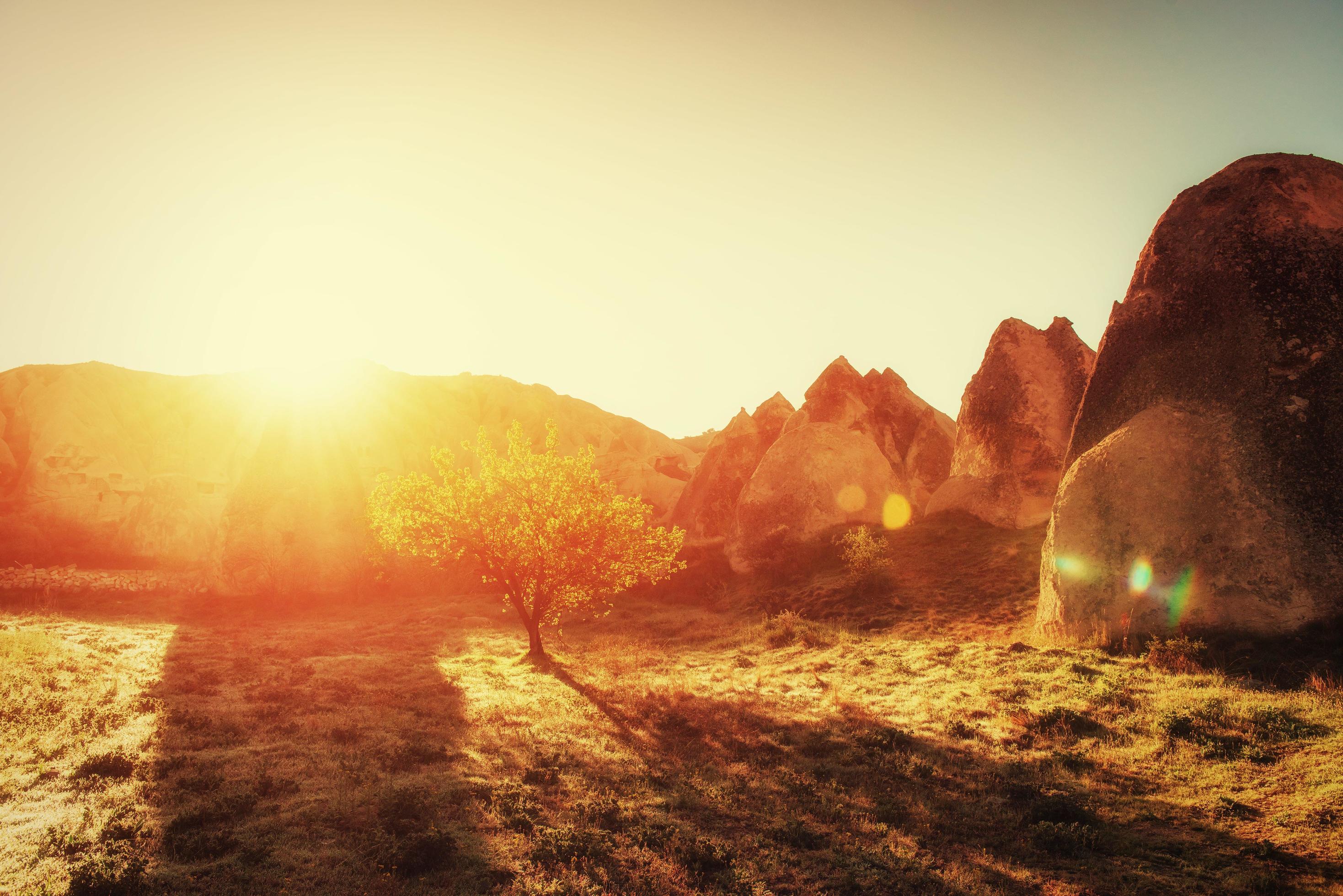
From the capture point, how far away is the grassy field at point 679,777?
773 cm

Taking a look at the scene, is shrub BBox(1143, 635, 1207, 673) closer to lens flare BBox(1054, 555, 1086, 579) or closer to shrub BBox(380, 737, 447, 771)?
lens flare BBox(1054, 555, 1086, 579)

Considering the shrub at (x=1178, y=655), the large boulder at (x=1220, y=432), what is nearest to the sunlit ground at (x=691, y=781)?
the shrub at (x=1178, y=655)

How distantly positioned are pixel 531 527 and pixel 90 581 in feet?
109

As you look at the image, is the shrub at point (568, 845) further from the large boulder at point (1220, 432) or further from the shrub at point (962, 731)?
the large boulder at point (1220, 432)

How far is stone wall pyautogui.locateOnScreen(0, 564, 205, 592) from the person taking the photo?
115 feet

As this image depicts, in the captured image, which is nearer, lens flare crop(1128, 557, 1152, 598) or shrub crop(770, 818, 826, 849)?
shrub crop(770, 818, 826, 849)

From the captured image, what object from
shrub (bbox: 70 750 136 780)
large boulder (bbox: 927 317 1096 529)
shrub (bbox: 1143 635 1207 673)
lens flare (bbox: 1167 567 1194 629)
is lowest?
shrub (bbox: 70 750 136 780)

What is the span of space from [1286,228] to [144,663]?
3460 cm

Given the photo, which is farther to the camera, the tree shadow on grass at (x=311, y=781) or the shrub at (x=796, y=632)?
the shrub at (x=796, y=632)

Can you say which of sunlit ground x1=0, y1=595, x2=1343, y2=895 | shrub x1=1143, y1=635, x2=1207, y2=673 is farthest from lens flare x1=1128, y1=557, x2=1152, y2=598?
sunlit ground x1=0, y1=595, x2=1343, y2=895

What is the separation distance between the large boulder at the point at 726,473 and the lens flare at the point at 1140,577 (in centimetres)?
2345

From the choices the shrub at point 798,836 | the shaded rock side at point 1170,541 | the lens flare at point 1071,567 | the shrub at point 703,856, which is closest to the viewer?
the shrub at point 703,856

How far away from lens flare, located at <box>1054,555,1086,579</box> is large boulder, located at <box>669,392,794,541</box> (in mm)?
21626

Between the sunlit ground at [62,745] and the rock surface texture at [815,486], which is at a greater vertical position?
the rock surface texture at [815,486]
